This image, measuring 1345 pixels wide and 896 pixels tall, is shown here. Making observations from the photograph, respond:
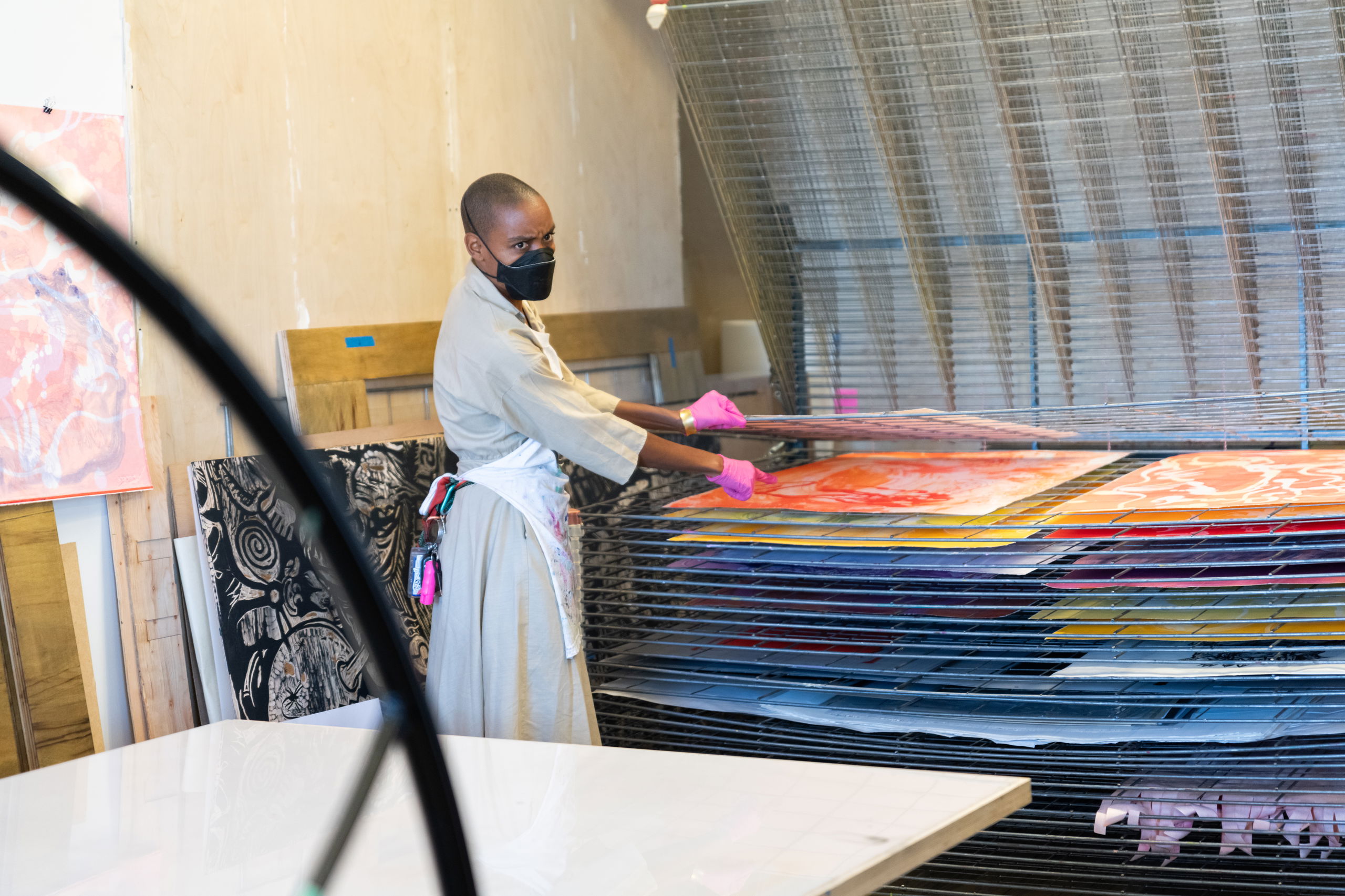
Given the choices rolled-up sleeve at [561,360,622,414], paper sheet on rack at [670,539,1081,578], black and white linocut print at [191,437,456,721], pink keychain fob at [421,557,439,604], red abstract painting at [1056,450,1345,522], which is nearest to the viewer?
red abstract painting at [1056,450,1345,522]

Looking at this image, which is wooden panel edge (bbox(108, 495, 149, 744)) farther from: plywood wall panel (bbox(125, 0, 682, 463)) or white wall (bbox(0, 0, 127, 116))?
white wall (bbox(0, 0, 127, 116))

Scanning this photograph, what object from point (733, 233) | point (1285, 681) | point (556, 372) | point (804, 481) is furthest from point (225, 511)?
point (1285, 681)

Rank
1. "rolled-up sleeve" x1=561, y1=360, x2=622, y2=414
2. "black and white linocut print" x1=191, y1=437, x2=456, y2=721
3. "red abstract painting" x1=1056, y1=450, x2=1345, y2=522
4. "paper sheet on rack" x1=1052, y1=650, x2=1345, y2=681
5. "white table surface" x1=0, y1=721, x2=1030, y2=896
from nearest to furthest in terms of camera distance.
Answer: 1. "white table surface" x1=0, y1=721, x2=1030, y2=896
2. "paper sheet on rack" x1=1052, y1=650, x2=1345, y2=681
3. "red abstract painting" x1=1056, y1=450, x2=1345, y2=522
4. "black and white linocut print" x1=191, y1=437, x2=456, y2=721
5. "rolled-up sleeve" x1=561, y1=360, x2=622, y2=414

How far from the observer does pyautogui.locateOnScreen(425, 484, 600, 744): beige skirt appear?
7.10 feet

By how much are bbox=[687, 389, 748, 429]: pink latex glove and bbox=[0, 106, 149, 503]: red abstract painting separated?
1.01 m

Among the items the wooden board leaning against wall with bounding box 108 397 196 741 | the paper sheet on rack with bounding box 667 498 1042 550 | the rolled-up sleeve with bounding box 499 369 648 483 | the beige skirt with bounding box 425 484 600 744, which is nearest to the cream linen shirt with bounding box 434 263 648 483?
the rolled-up sleeve with bounding box 499 369 648 483

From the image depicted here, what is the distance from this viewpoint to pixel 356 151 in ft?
8.54

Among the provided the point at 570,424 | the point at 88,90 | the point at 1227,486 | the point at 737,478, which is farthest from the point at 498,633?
the point at 1227,486

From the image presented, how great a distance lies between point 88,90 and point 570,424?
99 cm

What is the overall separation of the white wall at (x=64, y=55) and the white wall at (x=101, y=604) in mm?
672

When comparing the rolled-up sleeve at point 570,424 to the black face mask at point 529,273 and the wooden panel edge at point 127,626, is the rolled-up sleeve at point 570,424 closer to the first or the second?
the black face mask at point 529,273

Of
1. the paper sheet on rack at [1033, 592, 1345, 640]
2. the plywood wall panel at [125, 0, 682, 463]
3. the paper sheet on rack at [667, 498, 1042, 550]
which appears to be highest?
the plywood wall panel at [125, 0, 682, 463]

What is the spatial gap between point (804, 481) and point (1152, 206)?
886 millimetres

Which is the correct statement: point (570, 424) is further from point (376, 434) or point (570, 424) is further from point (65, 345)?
point (65, 345)
